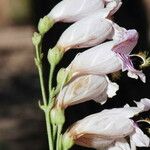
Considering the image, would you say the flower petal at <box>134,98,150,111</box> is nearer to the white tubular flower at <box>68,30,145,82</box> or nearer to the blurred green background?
the white tubular flower at <box>68,30,145,82</box>

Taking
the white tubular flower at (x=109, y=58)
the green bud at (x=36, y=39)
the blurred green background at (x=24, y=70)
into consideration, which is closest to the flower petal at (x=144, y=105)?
the white tubular flower at (x=109, y=58)

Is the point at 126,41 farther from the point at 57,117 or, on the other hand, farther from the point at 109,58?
the point at 57,117

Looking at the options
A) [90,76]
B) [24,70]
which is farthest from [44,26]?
[24,70]

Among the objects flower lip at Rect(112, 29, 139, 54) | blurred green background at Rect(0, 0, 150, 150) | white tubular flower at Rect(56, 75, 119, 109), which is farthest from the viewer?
blurred green background at Rect(0, 0, 150, 150)

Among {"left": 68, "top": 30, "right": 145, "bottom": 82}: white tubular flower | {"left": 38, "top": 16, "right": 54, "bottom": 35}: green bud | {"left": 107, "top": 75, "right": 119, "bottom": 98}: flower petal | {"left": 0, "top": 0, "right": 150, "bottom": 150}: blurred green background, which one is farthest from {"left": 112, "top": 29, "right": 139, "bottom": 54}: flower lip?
{"left": 0, "top": 0, "right": 150, "bottom": 150}: blurred green background

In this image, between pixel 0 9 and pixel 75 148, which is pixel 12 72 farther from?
pixel 75 148
